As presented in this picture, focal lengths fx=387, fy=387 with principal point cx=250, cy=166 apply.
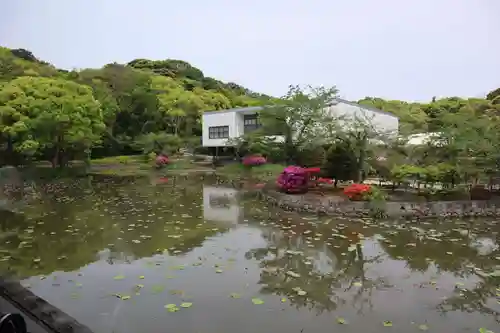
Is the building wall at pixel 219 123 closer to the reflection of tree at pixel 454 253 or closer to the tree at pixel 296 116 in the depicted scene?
the tree at pixel 296 116

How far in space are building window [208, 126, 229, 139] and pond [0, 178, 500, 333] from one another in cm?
2103

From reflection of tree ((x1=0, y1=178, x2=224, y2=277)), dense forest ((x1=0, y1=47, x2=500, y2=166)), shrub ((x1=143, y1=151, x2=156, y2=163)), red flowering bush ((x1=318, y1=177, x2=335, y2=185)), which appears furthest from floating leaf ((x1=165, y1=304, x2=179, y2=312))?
shrub ((x1=143, y1=151, x2=156, y2=163))

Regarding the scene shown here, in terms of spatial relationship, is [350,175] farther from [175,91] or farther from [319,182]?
[175,91]

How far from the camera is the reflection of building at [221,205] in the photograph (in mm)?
12344

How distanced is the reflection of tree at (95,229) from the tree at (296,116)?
7959 mm

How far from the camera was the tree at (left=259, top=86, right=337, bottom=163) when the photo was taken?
22625 mm

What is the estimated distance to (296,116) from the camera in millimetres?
23391

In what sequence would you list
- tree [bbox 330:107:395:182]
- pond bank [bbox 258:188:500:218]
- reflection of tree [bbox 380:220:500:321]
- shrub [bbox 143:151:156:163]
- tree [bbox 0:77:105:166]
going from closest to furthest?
reflection of tree [bbox 380:220:500:321] < pond bank [bbox 258:188:500:218] < tree [bbox 330:107:395:182] < tree [bbox 0:77:105:166] < shrub [bbox 143:151:156:163]

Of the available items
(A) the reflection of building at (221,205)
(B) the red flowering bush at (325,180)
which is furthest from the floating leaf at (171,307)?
(B) the red flowering bush at (325,180)

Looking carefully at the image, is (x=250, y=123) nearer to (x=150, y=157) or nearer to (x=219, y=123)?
(x=219, y=123)

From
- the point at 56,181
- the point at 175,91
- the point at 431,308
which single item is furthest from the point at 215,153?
the point at 431,308

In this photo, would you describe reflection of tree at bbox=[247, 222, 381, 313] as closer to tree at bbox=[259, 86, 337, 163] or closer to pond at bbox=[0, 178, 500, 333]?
pond at bbox=[0, 178, 500, 333]

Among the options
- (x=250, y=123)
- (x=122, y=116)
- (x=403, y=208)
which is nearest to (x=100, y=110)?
(x=250, y=123)

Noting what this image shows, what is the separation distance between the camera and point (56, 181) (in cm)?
2222
